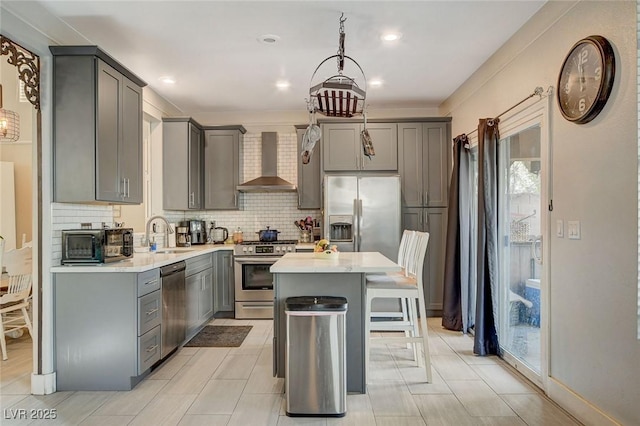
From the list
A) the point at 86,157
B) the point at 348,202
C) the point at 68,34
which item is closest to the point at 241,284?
the point at 348,202

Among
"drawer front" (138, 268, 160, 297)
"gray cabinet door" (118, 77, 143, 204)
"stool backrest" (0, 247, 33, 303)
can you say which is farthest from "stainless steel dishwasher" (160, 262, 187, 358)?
"stool backrest" (0, 247, 33, 303)

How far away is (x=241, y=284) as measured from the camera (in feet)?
17.5

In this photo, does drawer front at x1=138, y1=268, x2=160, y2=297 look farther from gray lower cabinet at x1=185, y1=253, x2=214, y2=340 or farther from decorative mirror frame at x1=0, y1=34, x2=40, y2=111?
decorative mirror frame at x1=0, y1=34, x2=40, y2=111

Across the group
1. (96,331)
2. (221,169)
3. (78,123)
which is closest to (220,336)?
(96,331)

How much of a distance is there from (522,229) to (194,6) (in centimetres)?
312

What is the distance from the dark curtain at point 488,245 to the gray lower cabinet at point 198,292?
2.82 metres

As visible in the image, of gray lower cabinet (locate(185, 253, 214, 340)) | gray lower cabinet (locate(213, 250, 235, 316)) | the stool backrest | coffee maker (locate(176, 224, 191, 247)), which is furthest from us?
coffee maker (locate(176, 224, 191, 247))

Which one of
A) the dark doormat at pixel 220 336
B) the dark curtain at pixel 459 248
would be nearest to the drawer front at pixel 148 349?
the dark doormat at pixel 220 336

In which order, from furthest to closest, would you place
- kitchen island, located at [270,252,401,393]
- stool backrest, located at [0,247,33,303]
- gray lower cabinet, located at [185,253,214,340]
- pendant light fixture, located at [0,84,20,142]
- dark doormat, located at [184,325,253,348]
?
gray lower cabinet, located at [185,253,214,340] < dark doormat, located at [184,325,253,348] < pendant light fixture, located at [0,84,20,142] < stool backrest, located at [0,247,33,303] < kitchen island, located at [270,252,401,393]

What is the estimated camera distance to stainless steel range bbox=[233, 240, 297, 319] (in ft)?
17.5

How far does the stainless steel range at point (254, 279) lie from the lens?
5.34 meters

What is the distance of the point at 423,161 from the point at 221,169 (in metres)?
2.68

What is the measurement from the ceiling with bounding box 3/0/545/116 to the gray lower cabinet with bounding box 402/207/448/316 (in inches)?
60.5

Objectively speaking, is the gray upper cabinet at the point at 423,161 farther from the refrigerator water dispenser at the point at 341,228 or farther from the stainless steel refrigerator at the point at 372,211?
the refrigerator water dispenser at the point at 341,228
